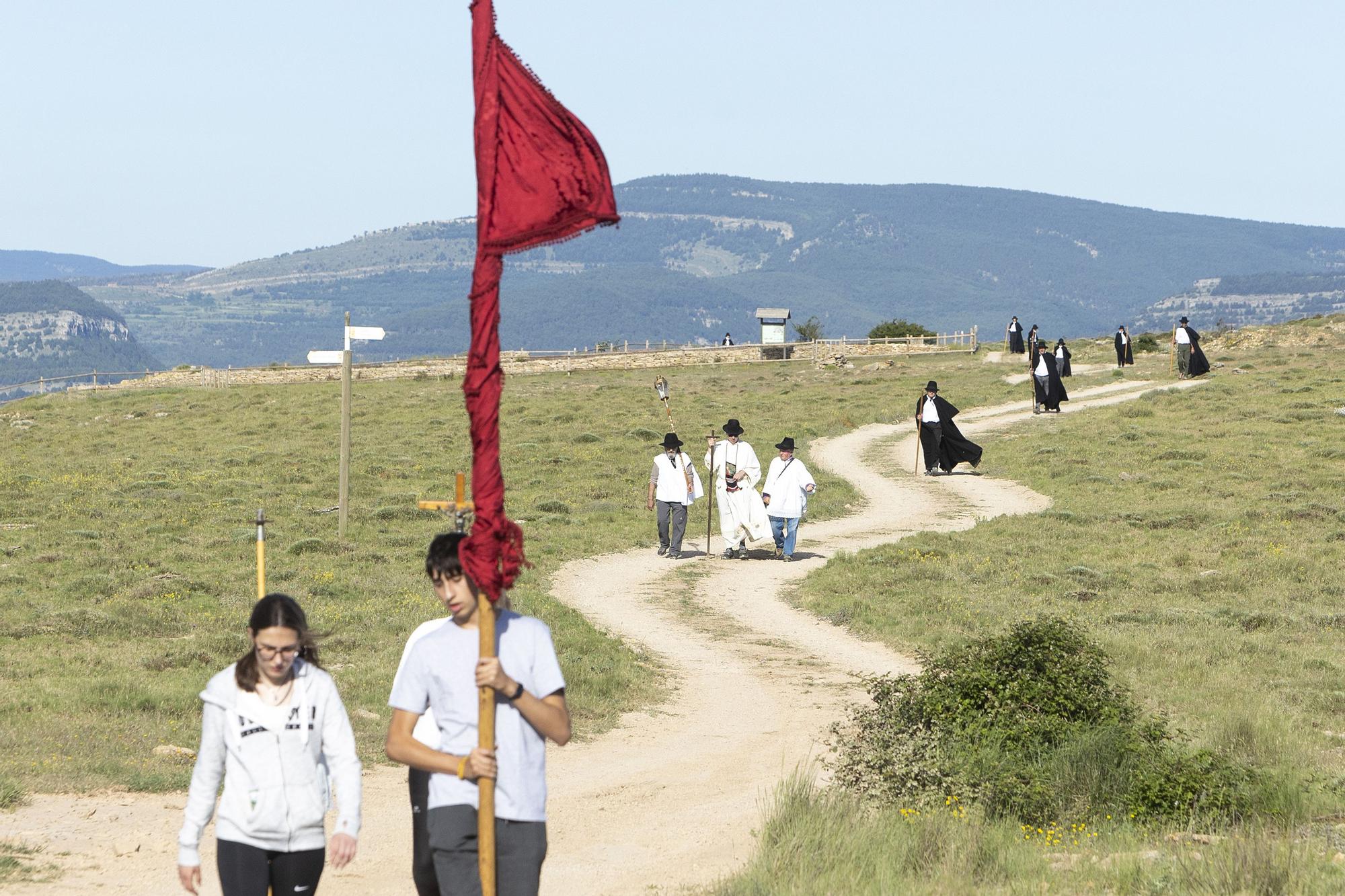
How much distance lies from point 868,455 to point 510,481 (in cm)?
807

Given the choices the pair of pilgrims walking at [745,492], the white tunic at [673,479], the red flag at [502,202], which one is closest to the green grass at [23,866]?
the red flag at [502,202]

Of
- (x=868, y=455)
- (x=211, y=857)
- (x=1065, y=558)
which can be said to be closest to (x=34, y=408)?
(x=868, y=455)

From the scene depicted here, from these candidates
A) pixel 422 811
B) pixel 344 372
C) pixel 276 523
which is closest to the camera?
pixel 422 811

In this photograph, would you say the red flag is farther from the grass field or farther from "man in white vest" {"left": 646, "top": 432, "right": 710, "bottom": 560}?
"man in white vest" {"left": 646, "top": 432, "right": 710, "bottom": 560}

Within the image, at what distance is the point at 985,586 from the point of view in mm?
18391

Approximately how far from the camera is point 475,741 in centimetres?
508

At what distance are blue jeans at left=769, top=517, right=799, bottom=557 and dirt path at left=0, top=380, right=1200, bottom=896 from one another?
0.26 meters

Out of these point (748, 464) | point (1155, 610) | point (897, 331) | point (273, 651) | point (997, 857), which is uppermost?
point (897, 331)

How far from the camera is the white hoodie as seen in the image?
523cm

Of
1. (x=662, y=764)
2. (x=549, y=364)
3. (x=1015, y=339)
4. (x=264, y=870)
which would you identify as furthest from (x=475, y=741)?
(x=549, y=364)

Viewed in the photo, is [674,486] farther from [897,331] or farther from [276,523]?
[897,331]

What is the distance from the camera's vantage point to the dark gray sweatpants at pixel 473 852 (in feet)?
16.5

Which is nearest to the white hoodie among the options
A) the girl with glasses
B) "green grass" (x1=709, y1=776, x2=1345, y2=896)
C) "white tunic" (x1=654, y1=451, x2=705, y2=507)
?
the girl with glasses

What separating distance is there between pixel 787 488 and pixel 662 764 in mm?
9949
